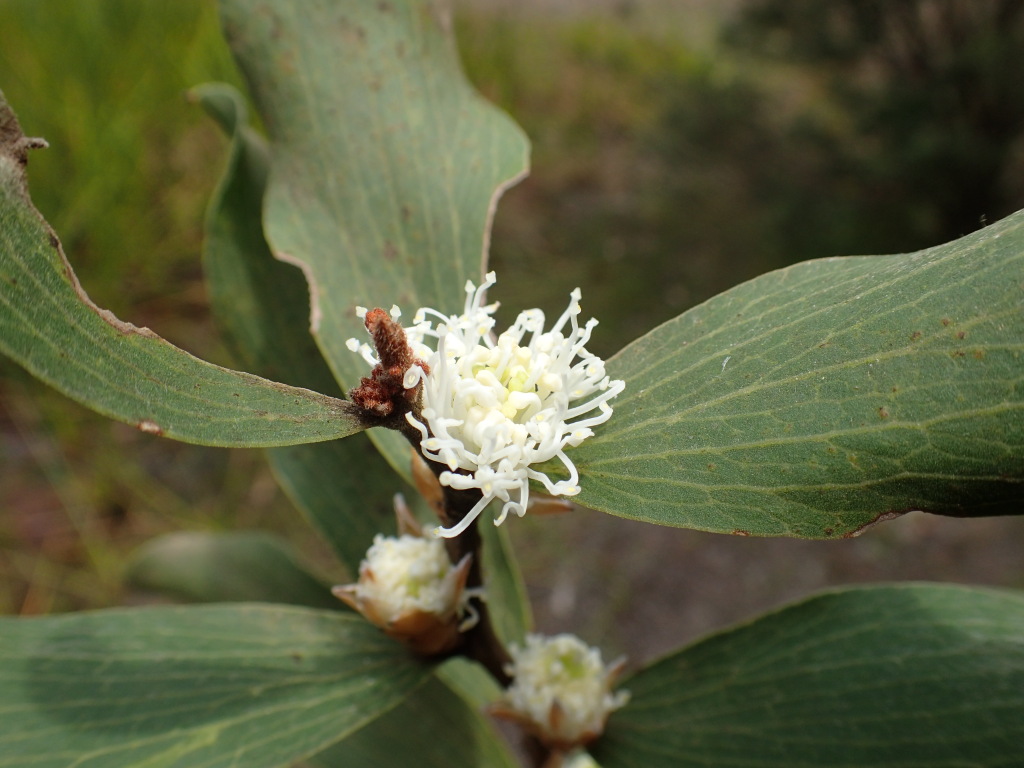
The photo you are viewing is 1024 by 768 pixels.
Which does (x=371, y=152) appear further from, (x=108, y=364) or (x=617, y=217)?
(x=617, y=217)

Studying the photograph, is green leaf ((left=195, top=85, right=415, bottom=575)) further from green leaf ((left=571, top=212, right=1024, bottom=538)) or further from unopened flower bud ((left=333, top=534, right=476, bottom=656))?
green leaf ((left=571, top=212, right=1024, bottom=538))

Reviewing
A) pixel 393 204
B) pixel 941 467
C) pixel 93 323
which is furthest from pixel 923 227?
pixel 93 323

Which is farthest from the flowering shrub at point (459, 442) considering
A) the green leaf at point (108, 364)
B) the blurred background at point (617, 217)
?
the blurred background at point (617, 217)

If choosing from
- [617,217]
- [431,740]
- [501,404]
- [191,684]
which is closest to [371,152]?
[501,404]

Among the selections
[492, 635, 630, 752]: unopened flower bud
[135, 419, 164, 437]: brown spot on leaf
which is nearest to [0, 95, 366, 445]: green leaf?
[135, 419, 164, 437]: brown spot on leaf

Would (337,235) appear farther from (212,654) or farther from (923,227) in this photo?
(923,227)

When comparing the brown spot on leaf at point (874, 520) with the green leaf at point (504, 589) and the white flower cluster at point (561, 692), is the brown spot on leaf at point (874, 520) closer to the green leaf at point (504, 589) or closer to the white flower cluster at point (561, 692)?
the white flower cluster at point (561, 692)
